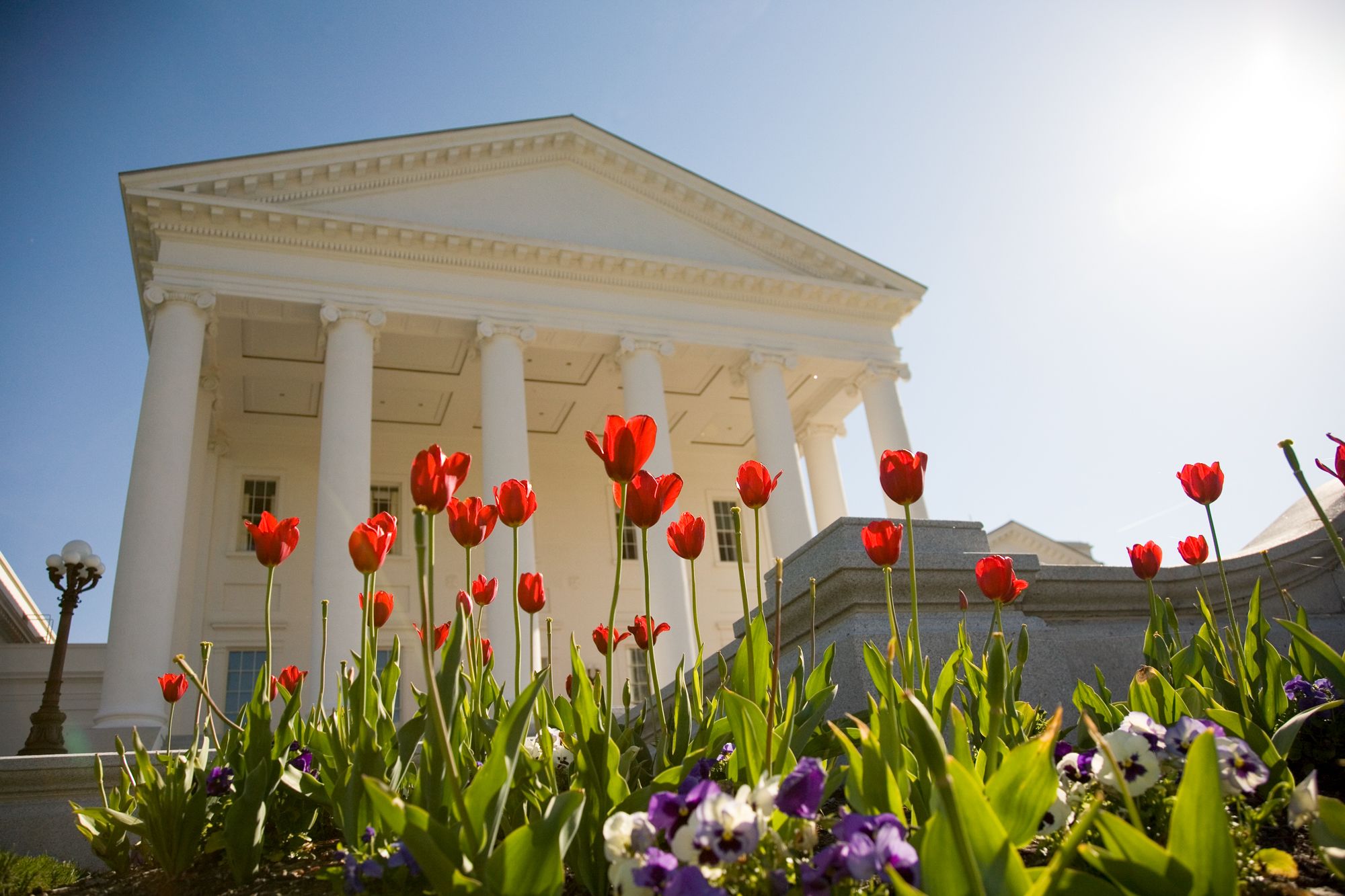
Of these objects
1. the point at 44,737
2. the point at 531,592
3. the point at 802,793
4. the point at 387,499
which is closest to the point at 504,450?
the point at 44,737

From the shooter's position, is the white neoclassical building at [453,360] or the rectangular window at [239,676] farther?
the rectangular window at [239,676]

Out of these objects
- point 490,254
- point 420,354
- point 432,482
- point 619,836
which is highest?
point 490,254

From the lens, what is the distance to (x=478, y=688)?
2748mm

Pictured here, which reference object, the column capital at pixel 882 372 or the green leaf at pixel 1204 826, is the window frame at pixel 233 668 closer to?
the column capital at pixel 882 372

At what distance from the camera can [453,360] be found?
20578 millimetres

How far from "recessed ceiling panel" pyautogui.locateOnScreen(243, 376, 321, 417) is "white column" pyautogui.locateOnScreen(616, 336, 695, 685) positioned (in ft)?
26.4

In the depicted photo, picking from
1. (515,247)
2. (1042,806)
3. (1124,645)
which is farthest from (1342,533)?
(515,247)

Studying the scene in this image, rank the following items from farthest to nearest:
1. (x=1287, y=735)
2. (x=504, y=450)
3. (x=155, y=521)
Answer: (x=504, y=450)
(x=155, y=521)
(x=1287, y=735)

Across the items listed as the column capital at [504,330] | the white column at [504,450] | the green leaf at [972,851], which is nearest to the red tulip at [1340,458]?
the green leaf at [972,851]

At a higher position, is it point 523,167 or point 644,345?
point 523,167

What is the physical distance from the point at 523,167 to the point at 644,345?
5219mm

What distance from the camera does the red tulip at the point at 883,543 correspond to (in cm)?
286

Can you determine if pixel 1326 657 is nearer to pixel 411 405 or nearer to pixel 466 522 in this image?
pixel 466 522

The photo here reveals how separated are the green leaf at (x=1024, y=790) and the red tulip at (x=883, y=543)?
1021mm
